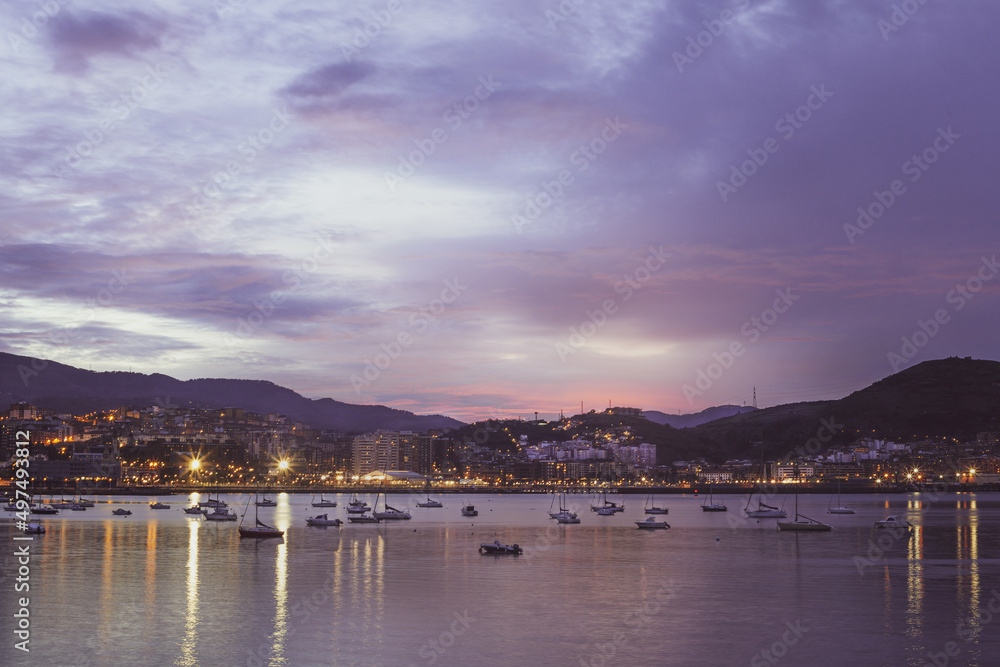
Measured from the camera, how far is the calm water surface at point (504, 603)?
29031mm

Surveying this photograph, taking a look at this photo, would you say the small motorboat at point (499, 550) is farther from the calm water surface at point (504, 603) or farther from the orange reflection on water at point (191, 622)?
the orange reflection on water at point (191, 622)

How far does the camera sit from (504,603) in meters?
39.0

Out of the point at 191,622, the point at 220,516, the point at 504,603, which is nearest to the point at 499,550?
the point at 504,603

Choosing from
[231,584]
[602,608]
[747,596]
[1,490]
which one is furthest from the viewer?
[1,490]

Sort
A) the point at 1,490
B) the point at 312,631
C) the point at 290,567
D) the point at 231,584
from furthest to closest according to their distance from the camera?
the point at 1,490 → the point at 290,567 → the point at 231,584 → the point at 312,631

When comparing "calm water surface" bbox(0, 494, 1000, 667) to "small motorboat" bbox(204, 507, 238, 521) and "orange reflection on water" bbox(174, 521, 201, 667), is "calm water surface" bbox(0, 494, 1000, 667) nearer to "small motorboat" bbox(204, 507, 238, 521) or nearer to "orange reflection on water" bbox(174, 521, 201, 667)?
"orange reflection on water" bbox(174, 521, 201, 667)

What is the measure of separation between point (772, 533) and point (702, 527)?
1170 cm

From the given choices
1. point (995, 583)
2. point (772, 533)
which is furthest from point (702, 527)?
point (995, 583)

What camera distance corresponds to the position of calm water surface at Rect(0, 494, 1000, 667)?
95.2 ft

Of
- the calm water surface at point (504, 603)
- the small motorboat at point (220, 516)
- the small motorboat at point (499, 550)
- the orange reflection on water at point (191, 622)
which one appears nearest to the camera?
the orange reflection on water at point (191, 622)

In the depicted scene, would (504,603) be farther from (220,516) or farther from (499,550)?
(220,516)

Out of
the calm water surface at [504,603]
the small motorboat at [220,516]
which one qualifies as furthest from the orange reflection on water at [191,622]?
the small motorboat at [220,516]

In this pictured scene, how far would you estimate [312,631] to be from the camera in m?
32.2

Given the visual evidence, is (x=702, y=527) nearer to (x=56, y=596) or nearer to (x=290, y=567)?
(x=290, y=567)
